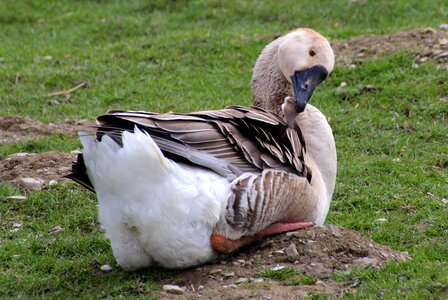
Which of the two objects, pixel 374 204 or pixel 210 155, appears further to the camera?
pixel 374 204

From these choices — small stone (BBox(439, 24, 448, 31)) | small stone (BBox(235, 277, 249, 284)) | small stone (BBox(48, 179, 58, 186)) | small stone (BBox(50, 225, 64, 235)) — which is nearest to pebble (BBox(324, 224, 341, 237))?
small stone (BBox(235, 277, 249, 284))

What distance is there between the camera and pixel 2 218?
7.09 meters

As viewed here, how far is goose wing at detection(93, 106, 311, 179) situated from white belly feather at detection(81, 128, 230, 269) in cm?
10

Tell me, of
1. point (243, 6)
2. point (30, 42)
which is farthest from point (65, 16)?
point (243, 6)

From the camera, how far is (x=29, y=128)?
30.7 ft

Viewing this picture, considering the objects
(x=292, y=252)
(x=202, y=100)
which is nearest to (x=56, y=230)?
(x=292, y=252)

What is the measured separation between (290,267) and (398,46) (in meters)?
5.88

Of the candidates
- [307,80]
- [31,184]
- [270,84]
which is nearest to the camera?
[307,80]

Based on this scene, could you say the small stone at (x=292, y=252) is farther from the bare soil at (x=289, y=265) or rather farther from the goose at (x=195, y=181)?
Result: the goose at (x=195, y=181)

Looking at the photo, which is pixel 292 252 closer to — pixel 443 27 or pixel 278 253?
pixel 278 253

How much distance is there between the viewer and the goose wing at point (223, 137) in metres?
5.38

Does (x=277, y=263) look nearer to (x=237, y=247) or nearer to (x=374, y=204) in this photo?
(x=237, y=247)

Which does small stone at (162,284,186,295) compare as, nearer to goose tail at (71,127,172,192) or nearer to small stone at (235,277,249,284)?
small stone at (235,277,249,284)

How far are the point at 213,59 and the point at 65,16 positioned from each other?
11.5 feet
